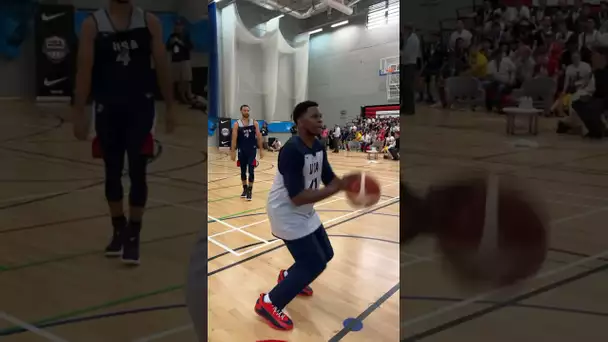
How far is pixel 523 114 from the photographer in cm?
99

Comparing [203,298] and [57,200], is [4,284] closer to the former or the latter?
[57,200]

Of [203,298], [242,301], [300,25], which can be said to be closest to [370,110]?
[300,25]

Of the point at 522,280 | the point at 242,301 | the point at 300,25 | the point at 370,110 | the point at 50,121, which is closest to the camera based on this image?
the point at 50,121

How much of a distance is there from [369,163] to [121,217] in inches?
348

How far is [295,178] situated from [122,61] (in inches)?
39.7

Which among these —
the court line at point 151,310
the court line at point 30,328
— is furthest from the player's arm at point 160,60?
the court line at point 30,328

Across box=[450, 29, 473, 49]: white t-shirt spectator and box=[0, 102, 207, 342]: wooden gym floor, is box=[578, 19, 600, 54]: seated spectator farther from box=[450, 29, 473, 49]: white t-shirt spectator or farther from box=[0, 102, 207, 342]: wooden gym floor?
box=[0, 102, 207, 342]: wooden gym floor

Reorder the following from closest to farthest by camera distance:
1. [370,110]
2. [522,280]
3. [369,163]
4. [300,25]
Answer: [522,280]
[369,163]
[370,110]
[300,25]

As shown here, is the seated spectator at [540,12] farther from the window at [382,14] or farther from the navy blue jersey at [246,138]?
the window at [382,14]

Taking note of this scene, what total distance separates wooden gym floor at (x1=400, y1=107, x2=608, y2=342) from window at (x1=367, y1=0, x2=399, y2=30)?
12483 mm

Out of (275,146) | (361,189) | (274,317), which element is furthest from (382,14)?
(274,317)

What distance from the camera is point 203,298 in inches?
42.4

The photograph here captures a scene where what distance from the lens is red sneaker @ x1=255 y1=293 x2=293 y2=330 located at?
1833mm

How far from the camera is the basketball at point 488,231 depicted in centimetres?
100
